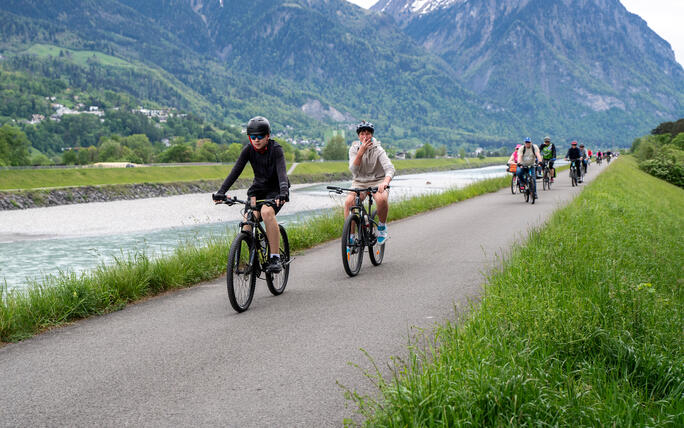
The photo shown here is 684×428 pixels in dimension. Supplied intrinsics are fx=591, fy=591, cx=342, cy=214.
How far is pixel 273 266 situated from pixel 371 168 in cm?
305

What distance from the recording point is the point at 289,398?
160 inches

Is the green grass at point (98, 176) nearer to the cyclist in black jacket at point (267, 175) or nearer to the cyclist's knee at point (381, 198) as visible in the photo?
the cyclist's knee at point (381, 198)

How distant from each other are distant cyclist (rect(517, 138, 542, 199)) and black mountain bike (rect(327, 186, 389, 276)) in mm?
13166

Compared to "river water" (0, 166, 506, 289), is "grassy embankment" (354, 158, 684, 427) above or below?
above

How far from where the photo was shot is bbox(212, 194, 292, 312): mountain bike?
650 centimetres

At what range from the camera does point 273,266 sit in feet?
23.4

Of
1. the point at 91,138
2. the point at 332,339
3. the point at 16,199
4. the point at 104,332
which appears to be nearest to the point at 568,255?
the point at 332,339

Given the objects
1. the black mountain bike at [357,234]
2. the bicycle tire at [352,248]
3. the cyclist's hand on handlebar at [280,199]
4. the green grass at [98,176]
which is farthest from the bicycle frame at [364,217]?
the green grass at [98,176]

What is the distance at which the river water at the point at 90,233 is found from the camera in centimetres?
1812

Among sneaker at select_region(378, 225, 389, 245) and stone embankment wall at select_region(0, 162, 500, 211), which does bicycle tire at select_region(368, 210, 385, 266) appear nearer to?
sneaker at select_region(378, 225, 389, 245)

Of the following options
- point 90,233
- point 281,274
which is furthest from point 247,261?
point 90,233

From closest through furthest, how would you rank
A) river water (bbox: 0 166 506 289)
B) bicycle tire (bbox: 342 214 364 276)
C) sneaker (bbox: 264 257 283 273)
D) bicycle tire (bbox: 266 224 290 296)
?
sneaker (bbox: 264 257 283 273)
bicycle tire (bbox: 266 224 290 296)
bicycle tire (bbox: 342 214 364 276)
river water (bbox: 0 166 506 289)

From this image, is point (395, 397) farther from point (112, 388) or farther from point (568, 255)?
point (568, 255)

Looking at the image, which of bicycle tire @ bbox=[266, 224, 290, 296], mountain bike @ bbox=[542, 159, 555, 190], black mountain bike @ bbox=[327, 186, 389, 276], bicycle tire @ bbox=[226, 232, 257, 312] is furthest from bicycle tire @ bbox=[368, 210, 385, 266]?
mountain bike @ bbox=[542, 159, 555, 190]
